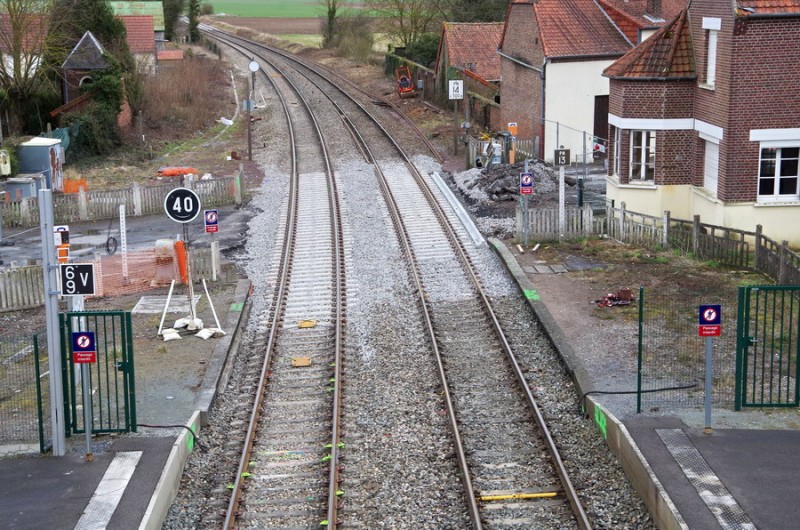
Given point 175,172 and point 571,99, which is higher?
point 571,99

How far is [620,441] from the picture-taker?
12562 mm

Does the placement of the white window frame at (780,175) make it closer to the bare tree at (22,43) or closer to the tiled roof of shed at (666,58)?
the tiled roof of shed at (666,58)

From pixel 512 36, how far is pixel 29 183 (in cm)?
1864

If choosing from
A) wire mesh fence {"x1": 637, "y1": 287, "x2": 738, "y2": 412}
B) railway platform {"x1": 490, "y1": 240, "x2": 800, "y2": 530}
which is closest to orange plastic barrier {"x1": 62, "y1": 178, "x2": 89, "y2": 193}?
wire mesh fence {"x1": 637, "y1": 287, "x2": 738, "y2": 412}

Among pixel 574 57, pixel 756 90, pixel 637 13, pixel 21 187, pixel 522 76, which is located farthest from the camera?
pixel 522 76

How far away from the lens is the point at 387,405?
1469 cm

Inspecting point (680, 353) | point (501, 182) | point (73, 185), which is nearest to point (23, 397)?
point (680, 353)

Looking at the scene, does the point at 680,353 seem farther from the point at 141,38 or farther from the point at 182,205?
the point at 141,38

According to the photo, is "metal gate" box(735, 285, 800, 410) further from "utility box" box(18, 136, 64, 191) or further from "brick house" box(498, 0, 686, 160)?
"utility box" box(18, 136, 64, 191)

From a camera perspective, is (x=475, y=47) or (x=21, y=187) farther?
(x=475, y=47)

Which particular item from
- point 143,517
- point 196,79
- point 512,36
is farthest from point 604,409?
point 196,79

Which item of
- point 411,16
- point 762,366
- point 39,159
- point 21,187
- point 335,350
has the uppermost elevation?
point 411,16

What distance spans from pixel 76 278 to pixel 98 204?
55.1 ft

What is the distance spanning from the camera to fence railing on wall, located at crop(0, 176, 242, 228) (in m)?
28.0
